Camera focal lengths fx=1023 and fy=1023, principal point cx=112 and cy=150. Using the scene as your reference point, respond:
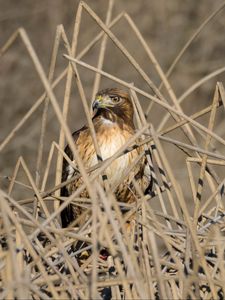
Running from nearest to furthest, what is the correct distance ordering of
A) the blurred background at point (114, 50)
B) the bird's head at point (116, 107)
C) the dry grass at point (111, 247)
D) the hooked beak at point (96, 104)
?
the dry grass at point (111, 247) → the hooked beak at point (96, 104) → the bird's head at point (116, 107) → the blurred background at point (114, 50)

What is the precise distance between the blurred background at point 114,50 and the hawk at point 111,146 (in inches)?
200

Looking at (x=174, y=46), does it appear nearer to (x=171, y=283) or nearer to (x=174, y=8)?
(x=174, y=8)

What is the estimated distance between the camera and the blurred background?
12.8m

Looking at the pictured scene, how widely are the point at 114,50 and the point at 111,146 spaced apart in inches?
300

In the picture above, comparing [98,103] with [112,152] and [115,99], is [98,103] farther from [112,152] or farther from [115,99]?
[115,99]

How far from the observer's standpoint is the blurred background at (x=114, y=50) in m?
12.8

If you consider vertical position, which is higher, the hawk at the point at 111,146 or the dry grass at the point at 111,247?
the hawk at the point at 111,146

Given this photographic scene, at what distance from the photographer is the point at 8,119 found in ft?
41.3

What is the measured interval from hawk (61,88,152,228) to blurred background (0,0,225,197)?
5.08 m

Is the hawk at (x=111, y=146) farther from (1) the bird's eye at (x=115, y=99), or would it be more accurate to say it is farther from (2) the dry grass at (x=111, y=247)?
(2) the dry grass at (x=111, y=247)

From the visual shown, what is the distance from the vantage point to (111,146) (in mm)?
6961

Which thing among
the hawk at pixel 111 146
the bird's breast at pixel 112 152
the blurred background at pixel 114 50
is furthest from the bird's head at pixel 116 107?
the blurred background at pixel 114 50

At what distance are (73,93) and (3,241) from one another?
8430mm

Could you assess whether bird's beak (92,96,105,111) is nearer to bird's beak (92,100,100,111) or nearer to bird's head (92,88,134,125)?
bird's beak (92,100,100,111)
